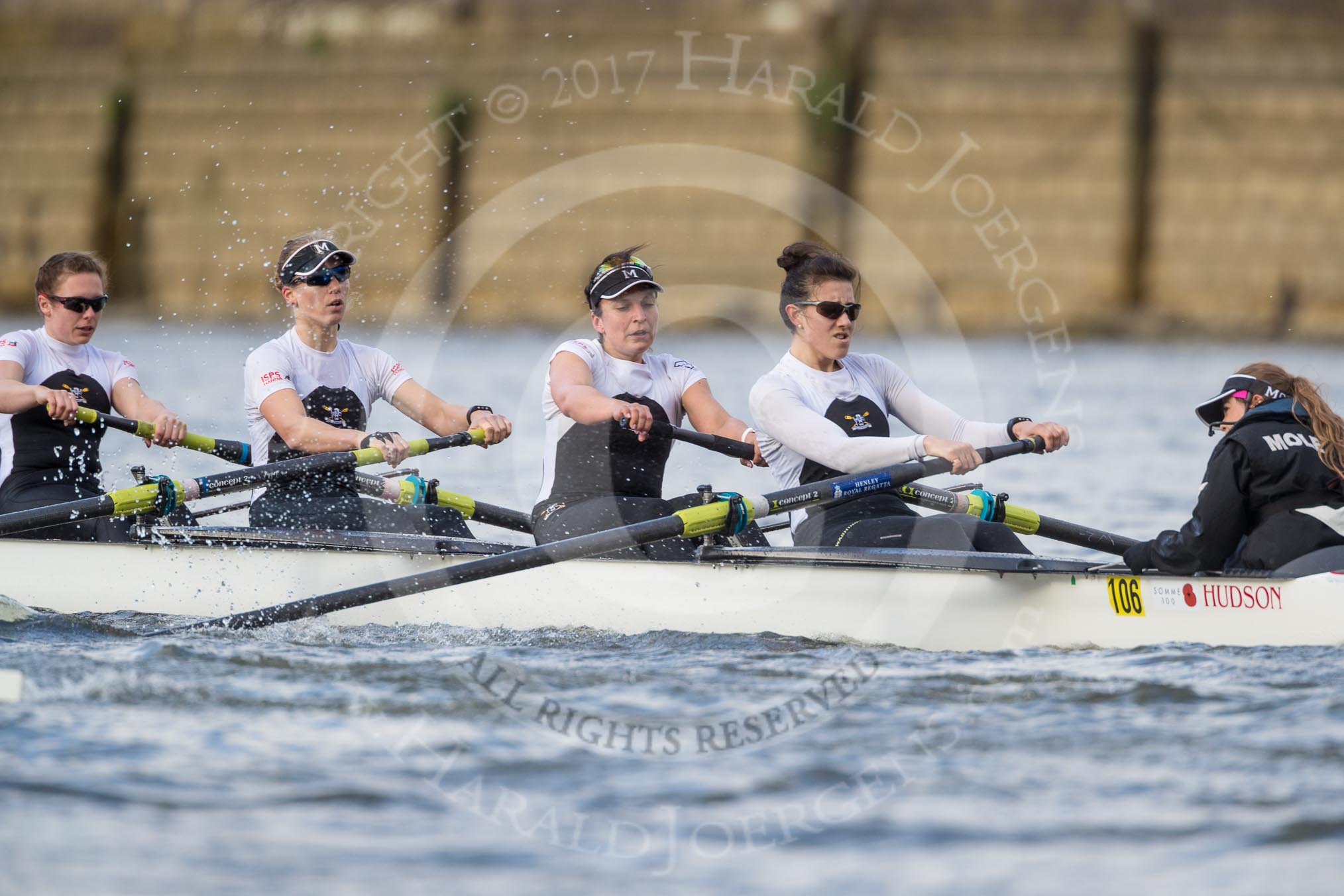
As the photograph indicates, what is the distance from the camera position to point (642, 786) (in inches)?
196

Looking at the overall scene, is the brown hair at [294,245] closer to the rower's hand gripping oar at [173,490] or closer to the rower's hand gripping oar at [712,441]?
the rower's hand gripping oar at [173,490]

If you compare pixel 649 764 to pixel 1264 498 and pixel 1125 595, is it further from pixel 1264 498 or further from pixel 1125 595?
pixel 1264 498

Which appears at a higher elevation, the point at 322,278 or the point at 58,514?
the point at 322,278

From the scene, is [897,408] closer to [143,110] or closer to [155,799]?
[155,799]

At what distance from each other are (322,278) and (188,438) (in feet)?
3.65

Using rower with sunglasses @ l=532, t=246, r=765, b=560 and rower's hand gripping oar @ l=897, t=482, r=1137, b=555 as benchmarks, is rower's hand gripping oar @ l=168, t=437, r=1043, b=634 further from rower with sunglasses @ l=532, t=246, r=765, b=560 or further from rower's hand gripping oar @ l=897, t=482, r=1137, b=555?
rower's hand gripping oar @ l=897, t=482, r=1137, b=555

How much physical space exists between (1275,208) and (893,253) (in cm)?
866

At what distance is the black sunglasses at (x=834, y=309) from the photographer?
6.82 meters

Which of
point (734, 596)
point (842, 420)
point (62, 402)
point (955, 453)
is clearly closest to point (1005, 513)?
point (955, 453)

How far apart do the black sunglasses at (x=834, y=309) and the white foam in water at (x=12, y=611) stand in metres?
3.81

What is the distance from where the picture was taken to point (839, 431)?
6.80 m

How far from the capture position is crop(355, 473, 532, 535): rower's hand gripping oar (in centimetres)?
795

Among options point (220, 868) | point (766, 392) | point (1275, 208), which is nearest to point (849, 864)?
point (220, 868)

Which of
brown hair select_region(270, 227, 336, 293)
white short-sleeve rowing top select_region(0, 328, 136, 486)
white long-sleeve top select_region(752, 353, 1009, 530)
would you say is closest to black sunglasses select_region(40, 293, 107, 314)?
white short-sleeve rowing top select_region(0, 328, 136, 486)
